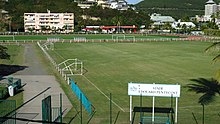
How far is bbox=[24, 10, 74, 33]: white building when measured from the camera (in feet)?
598

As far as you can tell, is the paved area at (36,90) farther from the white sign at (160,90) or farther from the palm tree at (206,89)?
the palm tree at (206,89)

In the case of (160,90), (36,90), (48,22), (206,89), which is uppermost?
(48,22)

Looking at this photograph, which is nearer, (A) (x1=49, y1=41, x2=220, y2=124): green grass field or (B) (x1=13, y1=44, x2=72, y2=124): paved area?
(A) (x1=49, y1=41, x2=220, y2=124): green grass field

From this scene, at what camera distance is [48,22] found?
611ft

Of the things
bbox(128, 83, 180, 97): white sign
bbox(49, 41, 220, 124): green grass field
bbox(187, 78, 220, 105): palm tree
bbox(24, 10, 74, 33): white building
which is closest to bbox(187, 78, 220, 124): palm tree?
bbox(187, 78, 220, 105): palm tree

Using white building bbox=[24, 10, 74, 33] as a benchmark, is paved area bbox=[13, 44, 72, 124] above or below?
below

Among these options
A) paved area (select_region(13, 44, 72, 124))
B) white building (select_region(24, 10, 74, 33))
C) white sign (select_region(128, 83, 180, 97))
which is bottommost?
paved area (select_region(13, 44, 72, 124))

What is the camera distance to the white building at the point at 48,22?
182 meters

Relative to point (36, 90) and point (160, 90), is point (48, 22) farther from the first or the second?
point (160, 90)

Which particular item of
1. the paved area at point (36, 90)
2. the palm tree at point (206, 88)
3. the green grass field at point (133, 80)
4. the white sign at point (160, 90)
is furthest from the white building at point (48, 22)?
the white sign at point (160, 90)

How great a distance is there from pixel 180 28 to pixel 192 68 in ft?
498

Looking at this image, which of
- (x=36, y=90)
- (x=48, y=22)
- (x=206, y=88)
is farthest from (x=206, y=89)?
(x=48, y=22)

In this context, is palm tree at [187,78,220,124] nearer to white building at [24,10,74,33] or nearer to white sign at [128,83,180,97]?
white sign at [128,83,180,97]

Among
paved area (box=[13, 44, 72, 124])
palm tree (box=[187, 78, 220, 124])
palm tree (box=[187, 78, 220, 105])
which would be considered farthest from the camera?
palm tree (box=[187, 78, 220, 105])
